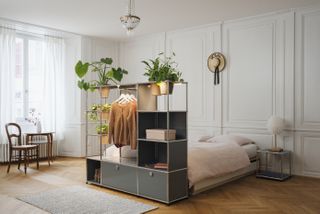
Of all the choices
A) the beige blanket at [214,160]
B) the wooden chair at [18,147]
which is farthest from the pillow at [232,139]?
the wooden chair at [18,147]

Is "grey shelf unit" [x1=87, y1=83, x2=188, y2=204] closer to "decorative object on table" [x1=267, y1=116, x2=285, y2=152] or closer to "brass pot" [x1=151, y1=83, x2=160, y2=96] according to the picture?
"brass pot" [x1=151, y1=83, x2=160, y2=96]

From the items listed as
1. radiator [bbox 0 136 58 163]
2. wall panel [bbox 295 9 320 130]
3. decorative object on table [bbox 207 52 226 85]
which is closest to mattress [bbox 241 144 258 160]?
wall panel [bbox 295 9 320 130]

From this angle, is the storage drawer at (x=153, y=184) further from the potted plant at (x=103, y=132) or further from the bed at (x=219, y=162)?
the potted plant at (x=103, y=132)

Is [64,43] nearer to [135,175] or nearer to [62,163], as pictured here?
[62,163]

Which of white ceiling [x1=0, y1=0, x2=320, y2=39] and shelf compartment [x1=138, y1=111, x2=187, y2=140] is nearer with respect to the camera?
shelf compartment [x1=138, y1=111, x2=187, y2=140]

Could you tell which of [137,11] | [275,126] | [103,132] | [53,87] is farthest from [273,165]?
[53,87]

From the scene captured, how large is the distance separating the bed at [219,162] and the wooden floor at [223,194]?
129 millimetres

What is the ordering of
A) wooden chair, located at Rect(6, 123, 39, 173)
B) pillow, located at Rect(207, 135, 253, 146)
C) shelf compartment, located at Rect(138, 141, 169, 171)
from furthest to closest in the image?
wooden chair, located at Rect(6, 123, 39, 173) → pillow, located at Rect(207, 135, 253, 146) → shelf compartment, located at Rect(138, 141, 169, 171)

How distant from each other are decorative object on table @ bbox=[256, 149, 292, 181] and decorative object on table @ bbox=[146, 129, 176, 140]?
2203 millimetres

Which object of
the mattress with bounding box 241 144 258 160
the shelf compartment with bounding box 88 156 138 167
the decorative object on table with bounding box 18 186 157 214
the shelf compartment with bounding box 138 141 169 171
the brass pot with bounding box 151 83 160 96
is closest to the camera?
the decorative object on table with bounding box 18 186 157 214

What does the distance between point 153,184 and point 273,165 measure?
111 inches

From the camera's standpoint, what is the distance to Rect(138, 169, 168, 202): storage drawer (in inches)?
154

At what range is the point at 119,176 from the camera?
14.7 feet

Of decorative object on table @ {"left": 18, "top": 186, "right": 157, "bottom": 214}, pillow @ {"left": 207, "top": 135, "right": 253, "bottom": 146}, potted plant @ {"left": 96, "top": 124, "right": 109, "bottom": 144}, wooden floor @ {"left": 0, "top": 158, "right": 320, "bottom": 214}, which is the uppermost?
potted plant @ {"left": 96, "top": 124, "right": 109, "bottom": 144}
